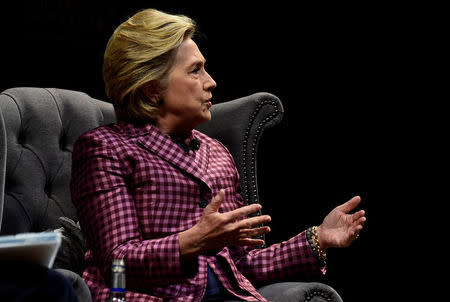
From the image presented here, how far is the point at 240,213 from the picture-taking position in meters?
1.46

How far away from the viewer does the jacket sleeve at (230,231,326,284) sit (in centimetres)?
186

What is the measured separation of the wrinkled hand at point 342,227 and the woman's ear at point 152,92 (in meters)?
0.56

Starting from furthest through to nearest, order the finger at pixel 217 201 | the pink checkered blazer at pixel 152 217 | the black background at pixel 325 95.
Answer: the black background at pixel 325 95 → the pink checkered blazer at pixel 152 217 → the finger at pixel 217 201

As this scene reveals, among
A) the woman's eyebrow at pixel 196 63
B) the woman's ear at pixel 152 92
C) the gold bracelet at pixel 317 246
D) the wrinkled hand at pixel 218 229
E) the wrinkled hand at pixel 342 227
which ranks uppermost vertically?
the woman's eyebrow at pixel 196 63

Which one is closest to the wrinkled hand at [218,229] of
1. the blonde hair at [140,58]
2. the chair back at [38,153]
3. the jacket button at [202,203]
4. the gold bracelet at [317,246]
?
the jacket button at [202,203]

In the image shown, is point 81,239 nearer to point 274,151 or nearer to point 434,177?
point 274,151

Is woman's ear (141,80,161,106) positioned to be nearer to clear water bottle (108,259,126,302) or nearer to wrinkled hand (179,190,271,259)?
wrinkled hand (179,190,271,259)

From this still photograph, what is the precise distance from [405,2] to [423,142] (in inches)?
22.3

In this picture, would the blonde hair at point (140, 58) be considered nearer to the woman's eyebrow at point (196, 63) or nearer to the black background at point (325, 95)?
the woman's eyebrow at point (196, 63)

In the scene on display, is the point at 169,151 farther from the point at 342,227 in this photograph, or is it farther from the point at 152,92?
the point at 342,227

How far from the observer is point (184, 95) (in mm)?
1848

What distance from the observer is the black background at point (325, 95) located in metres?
2.76

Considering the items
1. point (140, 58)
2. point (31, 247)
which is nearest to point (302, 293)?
point (140, 58)

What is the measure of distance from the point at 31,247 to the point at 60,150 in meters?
1.12
